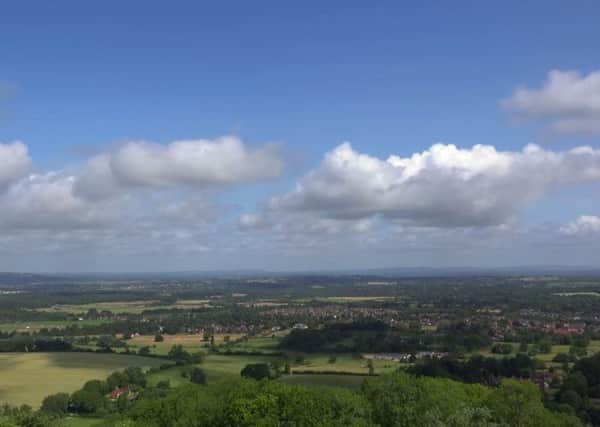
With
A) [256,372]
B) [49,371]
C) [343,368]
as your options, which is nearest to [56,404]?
[256,372]

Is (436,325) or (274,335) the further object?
(436,325)

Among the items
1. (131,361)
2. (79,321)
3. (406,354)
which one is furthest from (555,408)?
(79,321)

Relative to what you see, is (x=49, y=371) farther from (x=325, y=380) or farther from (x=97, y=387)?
(x=325, y=380)

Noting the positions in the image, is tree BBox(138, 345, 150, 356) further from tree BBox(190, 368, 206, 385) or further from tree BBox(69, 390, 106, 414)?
tree BBox(69, 390, 106, 414)

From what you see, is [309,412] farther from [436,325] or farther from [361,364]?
[436,325]

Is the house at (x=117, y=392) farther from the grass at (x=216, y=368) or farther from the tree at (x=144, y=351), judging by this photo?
the tree at (x=144, y=351)

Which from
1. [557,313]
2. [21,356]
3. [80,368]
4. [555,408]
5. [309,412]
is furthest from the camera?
[557,313]

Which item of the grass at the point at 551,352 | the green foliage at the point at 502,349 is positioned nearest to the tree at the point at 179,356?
the grass at the point at 551,352
